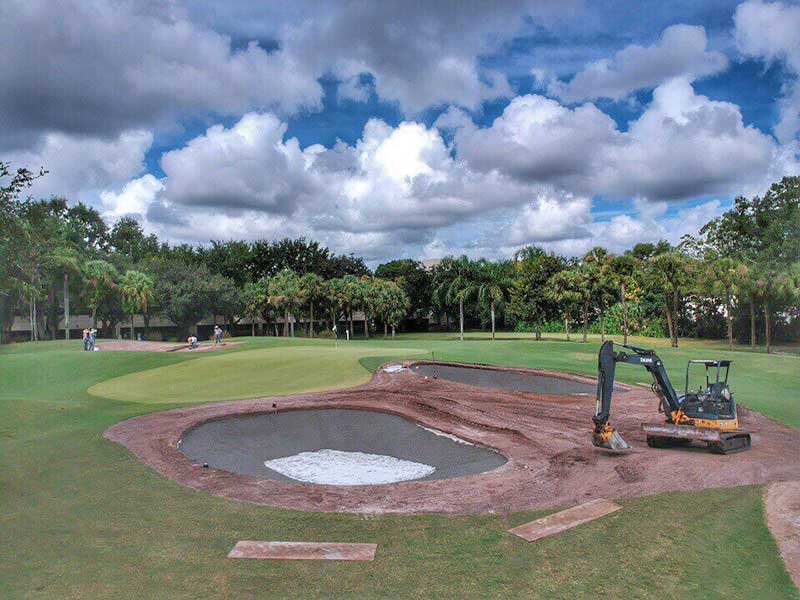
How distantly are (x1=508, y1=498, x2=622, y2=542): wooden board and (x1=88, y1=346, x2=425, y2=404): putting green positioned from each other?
17.5 meters

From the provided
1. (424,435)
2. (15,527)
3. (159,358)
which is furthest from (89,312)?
(15,527)

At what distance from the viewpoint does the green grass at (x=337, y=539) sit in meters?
7.69

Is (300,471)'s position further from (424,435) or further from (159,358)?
(159,358)

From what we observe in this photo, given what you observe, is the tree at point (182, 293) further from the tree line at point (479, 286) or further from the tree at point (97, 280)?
the tree at point (97, 280)

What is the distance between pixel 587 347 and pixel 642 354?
92.6ft

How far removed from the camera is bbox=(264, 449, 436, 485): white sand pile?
50.0ft

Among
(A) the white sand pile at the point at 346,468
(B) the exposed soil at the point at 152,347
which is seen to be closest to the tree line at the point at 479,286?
(B) the exposed soil at the point at 152,347

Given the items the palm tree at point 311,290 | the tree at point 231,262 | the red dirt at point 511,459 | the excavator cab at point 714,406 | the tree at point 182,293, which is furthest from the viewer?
the tree at point 231,262

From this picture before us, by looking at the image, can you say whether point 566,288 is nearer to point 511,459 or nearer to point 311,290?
point 311,290

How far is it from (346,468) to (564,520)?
24.7ft

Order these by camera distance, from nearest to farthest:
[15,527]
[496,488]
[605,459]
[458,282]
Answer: [15,527] < [496,488] < [605,459] < [458,282]

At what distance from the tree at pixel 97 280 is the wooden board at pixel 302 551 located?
60.2 m

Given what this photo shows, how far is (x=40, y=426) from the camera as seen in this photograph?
19.1 m

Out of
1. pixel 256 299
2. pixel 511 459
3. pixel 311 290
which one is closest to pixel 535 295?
pixel 311 290
